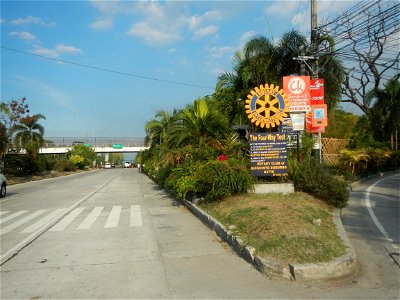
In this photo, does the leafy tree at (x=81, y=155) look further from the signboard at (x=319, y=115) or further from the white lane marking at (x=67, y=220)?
the white lane marking at (x=67, y=220)

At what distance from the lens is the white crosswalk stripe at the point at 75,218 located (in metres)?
10.4

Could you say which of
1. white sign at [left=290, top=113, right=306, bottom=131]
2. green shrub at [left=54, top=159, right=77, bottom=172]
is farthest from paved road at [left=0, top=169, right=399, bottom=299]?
green shrub at [left=54, top=159, right=77, bottom=172]

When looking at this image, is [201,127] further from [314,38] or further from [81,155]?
[81,155]

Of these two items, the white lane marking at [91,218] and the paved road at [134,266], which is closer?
the paved road at [134,266]

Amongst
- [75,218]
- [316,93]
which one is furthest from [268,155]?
[316,93]

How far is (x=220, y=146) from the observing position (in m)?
14.2

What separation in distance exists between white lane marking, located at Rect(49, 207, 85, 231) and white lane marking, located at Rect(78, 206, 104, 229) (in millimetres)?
419

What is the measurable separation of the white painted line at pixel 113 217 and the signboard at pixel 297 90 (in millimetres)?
8673

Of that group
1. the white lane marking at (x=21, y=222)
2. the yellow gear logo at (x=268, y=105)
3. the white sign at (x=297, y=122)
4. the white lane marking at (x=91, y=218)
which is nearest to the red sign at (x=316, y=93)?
the white sign at (x=297, y=122)

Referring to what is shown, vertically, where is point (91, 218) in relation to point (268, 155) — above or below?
below

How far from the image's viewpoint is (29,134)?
4419 centimetres

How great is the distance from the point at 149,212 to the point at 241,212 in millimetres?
4481

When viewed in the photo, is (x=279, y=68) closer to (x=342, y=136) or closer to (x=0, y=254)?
(x=342, y=136)

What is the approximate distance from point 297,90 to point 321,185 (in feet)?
23.2
